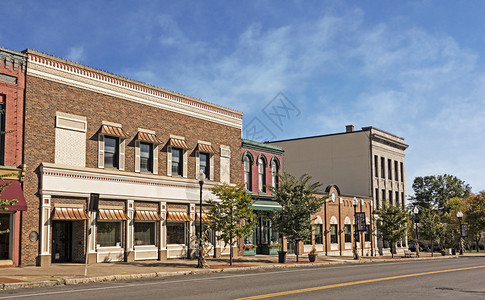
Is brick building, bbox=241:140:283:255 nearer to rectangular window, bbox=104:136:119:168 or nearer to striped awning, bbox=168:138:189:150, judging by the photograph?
striped awning, bbox=168:138:189:150

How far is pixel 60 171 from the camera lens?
2453 cm

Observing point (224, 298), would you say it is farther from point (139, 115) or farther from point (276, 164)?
point (276, 164)

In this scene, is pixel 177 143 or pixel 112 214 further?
pixel 177 143

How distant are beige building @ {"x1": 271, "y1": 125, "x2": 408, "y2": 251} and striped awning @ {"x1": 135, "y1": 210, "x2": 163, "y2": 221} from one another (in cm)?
3057

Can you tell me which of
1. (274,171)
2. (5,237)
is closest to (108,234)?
(5,237)

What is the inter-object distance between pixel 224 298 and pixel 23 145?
1476 centimetres

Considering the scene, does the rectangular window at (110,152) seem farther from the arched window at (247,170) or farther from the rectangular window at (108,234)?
the arched window at (247,170)

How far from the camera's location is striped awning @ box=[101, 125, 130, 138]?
87.6 feet

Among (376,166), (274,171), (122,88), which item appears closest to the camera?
(122,88)

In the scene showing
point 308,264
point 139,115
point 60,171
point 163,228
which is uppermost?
point 139,115

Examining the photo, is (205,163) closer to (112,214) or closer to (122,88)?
(122,88)

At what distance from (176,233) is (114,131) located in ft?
25.3

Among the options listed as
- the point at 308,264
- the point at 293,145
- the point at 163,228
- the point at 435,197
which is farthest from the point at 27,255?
the point at 435,197

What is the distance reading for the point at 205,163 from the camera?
110ft
